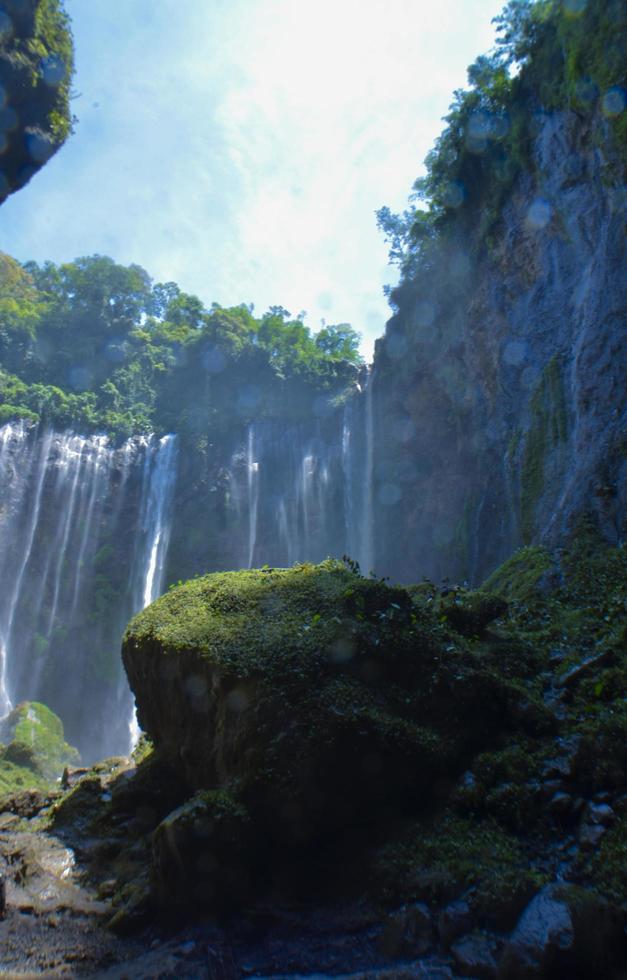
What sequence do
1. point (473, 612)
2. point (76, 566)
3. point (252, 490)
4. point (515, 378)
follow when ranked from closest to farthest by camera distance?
point (473, 612), point (515, 378), point (76, 566), point (252, 490)

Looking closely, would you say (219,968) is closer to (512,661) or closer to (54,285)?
(512,661)

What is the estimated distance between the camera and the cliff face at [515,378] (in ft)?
34.6

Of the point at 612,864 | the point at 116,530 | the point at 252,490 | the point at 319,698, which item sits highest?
the point at 252,490

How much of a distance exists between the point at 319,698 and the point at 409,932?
5.86 ft

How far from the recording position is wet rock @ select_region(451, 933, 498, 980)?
3.42 metres

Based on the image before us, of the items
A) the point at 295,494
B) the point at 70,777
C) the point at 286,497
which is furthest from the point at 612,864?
the point at 286,497

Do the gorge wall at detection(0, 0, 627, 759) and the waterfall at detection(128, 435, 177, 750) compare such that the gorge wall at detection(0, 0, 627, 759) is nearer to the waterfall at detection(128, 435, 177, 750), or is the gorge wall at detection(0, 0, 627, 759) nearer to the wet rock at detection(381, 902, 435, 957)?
the waterfall at detection(128, 435, 177, 750)

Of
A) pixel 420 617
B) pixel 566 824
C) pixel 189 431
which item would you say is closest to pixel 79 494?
pixel 189 431

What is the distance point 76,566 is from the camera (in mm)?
26234

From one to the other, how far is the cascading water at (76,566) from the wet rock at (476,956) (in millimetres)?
23452

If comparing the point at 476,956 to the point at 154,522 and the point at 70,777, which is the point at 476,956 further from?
the point at 154,522

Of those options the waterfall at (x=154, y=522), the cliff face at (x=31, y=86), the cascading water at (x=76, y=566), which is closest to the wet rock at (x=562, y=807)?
the cliff face at (x=31, y=86)

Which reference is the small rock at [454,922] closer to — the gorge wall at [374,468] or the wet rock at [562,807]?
the wet rock at [562,807]

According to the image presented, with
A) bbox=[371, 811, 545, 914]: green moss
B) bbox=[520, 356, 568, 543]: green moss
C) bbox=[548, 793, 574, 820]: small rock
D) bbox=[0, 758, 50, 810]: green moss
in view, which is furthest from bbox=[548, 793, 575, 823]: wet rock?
bbox=[0, 758, 50, 810]: green moss
